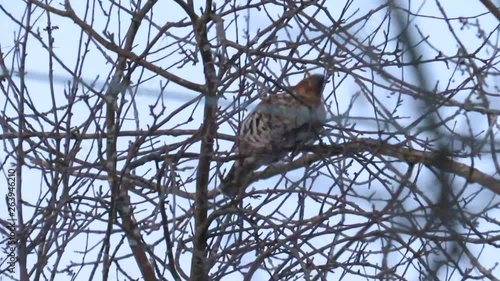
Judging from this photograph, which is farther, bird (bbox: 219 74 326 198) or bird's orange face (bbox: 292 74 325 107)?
bird's orange face (bbox: 292 74 325 107)

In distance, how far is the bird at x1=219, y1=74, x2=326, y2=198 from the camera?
479 centimetres

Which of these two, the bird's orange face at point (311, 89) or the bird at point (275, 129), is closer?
the bird at point (275, 129)

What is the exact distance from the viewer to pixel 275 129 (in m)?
6.31

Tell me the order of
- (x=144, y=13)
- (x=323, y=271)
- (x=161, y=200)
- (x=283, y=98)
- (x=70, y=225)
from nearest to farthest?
1. (x=161, y=200)
2. (x=323, y=271)
3. (x=70, y=225)
4. (x=144, y=13)
5. (x=283, y=98)

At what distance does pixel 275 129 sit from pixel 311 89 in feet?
1.16

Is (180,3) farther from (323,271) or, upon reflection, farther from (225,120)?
(323,271)

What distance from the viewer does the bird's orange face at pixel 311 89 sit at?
5.82 m

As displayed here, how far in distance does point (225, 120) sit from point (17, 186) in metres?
1.13

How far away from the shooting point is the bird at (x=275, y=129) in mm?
4793

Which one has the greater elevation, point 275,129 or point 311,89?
point 311,89

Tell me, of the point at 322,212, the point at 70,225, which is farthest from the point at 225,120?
the point at 70,225

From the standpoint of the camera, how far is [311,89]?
6254 millimetres

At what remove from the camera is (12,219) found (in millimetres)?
4996

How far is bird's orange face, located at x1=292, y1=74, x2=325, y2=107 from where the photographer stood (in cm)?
582
